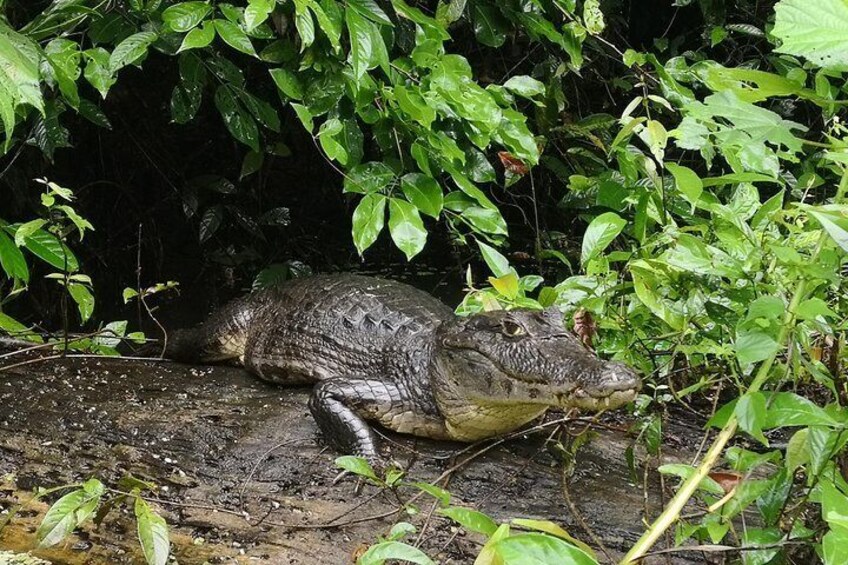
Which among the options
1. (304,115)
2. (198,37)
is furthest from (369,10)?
(198,37)

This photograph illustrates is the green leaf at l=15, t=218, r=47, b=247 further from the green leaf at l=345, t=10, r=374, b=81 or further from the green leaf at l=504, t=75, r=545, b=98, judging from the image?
the green leaf at l=504, t=75, r=545, b=98

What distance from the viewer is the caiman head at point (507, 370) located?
2803mm

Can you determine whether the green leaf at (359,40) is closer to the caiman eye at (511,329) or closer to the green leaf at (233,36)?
the green leaf at (233,36)

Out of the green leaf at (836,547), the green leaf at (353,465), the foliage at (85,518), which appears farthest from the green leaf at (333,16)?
the green leaf at (836,547)

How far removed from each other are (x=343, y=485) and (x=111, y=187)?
3.58m

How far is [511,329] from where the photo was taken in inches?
122

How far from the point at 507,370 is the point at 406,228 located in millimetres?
604

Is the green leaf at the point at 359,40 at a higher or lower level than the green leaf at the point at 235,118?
higher

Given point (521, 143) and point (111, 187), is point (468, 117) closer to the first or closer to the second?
point (521, 143)

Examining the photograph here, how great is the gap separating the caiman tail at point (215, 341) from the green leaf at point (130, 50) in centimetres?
148

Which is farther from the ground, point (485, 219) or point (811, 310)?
point (811, 310)

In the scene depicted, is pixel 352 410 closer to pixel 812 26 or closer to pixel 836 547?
pixel 836 547

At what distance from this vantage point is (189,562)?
2385 millimetres

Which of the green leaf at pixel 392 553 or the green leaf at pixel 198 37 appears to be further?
the green leaf at pixel 198 37
